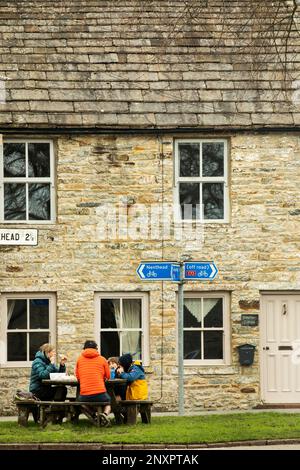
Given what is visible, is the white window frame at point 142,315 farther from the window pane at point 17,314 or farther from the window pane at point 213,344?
the window pane at point 17,314

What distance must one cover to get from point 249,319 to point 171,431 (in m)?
5.58

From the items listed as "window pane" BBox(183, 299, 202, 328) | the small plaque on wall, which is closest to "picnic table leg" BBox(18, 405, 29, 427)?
"window pane" BBox(183, 299, 202, 328)

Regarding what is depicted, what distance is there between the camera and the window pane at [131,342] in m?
26.2

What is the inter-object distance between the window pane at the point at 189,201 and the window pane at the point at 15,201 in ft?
9.53

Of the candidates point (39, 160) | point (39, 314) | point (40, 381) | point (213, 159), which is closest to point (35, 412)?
point (40, 381)

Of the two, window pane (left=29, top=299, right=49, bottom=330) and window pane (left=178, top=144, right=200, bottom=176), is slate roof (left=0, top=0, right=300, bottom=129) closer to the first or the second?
window pane (left=178, top=144, right=200, bottom=176)

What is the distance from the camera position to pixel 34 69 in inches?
1043

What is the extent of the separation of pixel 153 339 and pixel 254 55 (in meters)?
5.68

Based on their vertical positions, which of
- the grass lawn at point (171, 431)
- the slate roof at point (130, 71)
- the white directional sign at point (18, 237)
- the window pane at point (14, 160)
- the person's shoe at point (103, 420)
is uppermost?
the slate roof at point (130, 71)

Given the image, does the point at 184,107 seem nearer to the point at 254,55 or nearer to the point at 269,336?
the point at 254,55

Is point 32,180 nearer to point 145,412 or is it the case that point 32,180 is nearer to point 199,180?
point 199,180

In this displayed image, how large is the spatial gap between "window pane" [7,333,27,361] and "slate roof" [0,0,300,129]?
12.6ft

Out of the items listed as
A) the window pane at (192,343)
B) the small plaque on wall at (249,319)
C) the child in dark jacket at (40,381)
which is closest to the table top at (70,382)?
the child in dark jacket at (40,381)

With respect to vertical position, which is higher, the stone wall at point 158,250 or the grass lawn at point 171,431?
the stone wall at point 158,250
